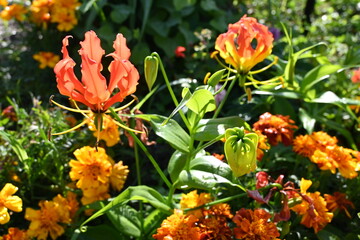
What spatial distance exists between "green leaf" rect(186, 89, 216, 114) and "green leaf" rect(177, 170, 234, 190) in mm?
133

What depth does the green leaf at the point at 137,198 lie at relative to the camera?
112 cm

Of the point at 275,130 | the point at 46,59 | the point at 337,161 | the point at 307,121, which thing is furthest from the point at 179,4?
the point at 337,161

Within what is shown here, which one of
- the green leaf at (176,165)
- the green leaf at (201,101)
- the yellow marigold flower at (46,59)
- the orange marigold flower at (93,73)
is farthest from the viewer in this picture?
the yellow marigold flower at (46,59)

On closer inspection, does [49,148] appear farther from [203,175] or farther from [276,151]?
[276,151]

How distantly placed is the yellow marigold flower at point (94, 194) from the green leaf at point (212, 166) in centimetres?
29

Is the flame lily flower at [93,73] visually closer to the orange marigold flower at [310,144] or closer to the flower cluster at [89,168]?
the flower cluster at [89,168]

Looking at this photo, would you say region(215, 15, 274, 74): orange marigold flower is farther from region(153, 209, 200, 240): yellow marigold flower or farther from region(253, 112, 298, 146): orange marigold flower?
region(153, 209, 200, 240): yellow marigold flower

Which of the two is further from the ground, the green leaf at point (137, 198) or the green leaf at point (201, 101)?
the green leaf at point (201, 101)

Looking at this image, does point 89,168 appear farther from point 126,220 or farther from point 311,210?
point 311,210

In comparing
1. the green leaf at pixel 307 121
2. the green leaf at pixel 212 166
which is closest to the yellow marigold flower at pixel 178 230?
the green leaf at pixel 212 166

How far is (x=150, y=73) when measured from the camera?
3.57 ft

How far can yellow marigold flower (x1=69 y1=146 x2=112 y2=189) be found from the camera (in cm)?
Result: 128

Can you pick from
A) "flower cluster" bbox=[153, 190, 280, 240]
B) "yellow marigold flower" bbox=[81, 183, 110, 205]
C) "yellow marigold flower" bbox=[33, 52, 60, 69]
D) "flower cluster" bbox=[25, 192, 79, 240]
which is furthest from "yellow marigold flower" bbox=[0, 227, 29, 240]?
"yellow marigold flower" bbox=[33, 52, 60, 69]

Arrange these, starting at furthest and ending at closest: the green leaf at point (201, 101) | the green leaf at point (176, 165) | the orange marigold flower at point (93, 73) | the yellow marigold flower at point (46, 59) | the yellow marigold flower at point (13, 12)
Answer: the yellow marigold flower at point (13, 12) → the yellow marigold flower at point (46, 59) → the green leaf at point (176, 165) → the green leaf at point (201, 101) → the orange marigold flower at point (93, 73)
